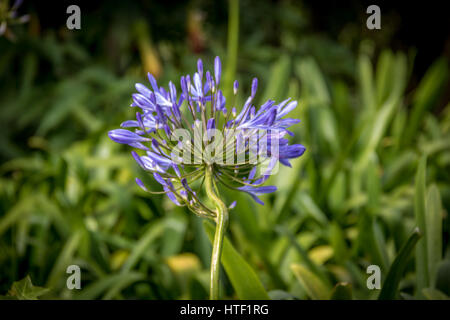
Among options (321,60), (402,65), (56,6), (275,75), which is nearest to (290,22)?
(321,60)

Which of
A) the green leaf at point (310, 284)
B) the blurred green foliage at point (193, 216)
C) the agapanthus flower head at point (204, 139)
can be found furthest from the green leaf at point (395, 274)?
the agapanthus flower head at point (204, 139)

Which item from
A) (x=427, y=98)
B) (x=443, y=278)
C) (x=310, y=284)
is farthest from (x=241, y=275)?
(x=427, y=98)

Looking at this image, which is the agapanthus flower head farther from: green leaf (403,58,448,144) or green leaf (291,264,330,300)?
green leaf (403,58,448,144)

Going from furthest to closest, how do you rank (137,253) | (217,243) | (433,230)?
(137,253)
(433,230)
(217,243)

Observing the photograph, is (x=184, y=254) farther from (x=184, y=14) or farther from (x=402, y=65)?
(x=184, y=14)

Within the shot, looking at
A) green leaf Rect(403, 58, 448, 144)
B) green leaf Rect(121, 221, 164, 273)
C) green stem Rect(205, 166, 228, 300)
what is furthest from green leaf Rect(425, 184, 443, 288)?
green leaf Rect(403, 58, 448, 144)

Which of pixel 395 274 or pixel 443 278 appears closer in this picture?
pixel 395 274

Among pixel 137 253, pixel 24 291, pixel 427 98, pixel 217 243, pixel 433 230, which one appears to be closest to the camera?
pixel 217 243

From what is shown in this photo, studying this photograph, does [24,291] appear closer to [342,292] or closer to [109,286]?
[109,286]
